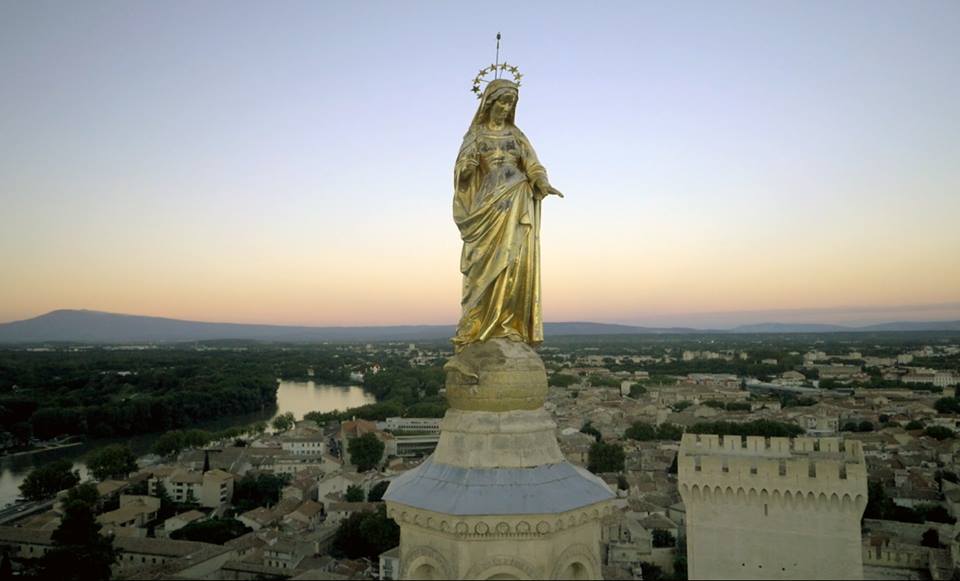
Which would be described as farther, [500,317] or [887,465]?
[887,465]

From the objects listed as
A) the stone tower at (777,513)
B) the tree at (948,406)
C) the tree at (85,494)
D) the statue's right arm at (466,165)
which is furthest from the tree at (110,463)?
the tree at (948,406)

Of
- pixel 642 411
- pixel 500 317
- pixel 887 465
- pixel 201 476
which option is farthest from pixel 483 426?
pixel 642 411

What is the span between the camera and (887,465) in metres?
46.2

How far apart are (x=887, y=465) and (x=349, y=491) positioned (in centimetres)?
3459

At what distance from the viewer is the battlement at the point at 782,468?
716 inches

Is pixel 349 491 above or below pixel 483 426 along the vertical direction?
below

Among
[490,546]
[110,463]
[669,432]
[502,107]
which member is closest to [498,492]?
[490,546]

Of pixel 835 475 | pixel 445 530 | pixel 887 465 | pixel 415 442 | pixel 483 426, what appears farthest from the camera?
pixel 415 442

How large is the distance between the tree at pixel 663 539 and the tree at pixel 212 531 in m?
20.5

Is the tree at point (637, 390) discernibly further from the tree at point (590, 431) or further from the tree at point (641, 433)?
the tree at point (641, 433)

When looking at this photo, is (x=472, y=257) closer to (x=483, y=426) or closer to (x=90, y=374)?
(x=483, y=426)

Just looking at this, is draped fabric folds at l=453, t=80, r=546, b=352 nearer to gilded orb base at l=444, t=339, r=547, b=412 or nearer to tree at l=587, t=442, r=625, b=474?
gilded orb base at l=444, t=339, r=547, b=412

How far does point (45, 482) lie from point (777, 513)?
41448 mm

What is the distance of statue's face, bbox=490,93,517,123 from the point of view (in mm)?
5977
